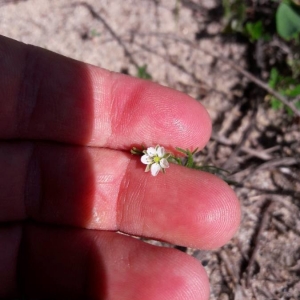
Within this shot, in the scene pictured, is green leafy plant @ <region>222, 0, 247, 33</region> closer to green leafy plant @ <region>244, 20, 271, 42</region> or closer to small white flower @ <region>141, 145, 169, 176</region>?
green leafy plant @ <region>244, 20, 271, 42</region>

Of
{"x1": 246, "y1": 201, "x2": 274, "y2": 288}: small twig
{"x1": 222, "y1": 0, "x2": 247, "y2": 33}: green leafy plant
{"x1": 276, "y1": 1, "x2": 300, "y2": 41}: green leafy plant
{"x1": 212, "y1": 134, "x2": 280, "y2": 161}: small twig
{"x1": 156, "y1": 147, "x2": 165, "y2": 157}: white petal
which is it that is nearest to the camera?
{"x1": 156, "y1": 147, "x2": 165, "y2": 157}: white petal

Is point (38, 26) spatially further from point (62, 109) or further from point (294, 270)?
point (294, 270)

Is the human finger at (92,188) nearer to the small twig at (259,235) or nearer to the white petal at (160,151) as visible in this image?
the white petal at (160,151)

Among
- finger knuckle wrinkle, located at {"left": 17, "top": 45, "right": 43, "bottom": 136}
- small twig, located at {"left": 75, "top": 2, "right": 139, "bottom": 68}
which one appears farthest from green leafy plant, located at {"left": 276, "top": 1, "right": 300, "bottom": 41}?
finger knuckle wrinkle, located at {"left": 17, "top": 45, "right": 43, "bottom": 136}

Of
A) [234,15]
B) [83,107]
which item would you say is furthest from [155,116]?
[234,15]

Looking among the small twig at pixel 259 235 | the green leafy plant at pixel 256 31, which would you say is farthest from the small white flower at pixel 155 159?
the green leafy plant at pixel 256 31

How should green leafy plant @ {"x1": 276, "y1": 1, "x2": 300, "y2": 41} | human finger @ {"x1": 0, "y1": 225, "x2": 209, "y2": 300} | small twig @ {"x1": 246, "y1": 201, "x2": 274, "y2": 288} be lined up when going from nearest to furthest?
human finger @ {"x1": 0, "y1": 225, "x2": 209, "y2": 300} < small twig @ {"x1": 246, "y1": 201, "x2": 274, "y2": 288} < green leafy plant @ {"x1": 276, "y1": 1, "x2": 300, "y2": 41}
